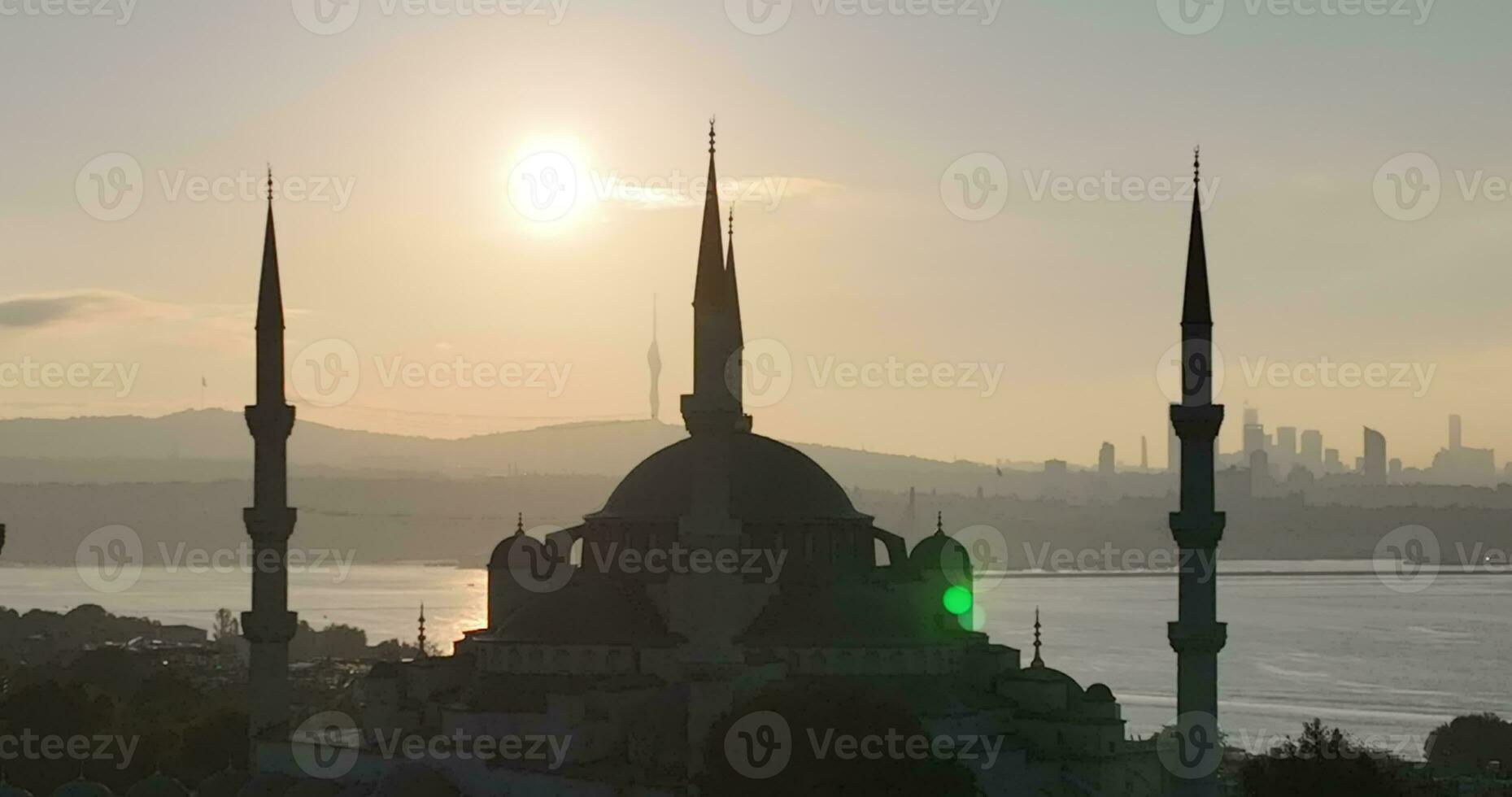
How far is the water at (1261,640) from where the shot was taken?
86.0 metres

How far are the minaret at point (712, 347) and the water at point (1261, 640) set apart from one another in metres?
36.7

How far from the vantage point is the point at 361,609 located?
164750 mm

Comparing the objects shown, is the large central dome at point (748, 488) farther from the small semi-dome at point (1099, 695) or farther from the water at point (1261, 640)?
the water at point (1261, 640)

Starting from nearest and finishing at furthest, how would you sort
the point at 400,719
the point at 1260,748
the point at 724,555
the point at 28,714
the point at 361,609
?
the point at 724,555 → the point at 400,719 → the point at 28,714 → the point at 1260,748 → the point at 361,609

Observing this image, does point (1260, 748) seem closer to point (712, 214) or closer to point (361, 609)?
point (712, 214)

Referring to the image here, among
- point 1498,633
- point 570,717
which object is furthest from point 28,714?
point 1498,633

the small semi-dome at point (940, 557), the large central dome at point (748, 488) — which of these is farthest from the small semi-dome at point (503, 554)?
the small semi-dome at point (940, 557)

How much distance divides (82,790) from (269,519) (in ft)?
17.0

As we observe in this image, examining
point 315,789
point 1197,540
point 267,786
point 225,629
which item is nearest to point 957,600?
point 1197,540

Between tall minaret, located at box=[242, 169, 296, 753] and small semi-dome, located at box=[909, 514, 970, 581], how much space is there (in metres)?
10.5

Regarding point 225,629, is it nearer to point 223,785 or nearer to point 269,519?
point 269,519

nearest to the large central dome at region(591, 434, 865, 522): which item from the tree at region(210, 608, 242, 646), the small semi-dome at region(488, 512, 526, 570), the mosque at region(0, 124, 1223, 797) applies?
the mosque at region(0, 124, 1223, 797)

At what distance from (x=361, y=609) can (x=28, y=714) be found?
124m

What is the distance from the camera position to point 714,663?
29.6 meters
